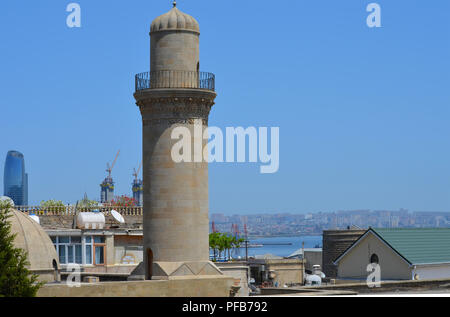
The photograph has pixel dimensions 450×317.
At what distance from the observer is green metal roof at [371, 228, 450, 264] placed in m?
62.1

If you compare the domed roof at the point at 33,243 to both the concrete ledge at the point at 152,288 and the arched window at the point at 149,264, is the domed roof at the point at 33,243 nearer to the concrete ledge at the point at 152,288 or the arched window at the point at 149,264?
the arched window at the point at 149,264

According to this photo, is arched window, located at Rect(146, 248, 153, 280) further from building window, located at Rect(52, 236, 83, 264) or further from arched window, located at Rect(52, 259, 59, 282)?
building window, located at Rect(52, 236, 83, 264)

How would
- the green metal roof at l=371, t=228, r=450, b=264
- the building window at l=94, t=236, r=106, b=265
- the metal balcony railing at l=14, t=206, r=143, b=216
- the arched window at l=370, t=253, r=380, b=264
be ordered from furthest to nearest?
the metal balcony railing at l=14, t=206, r=143, b=216, the building window at l=94, t=236, r=106, b=265, the arched window at l=370, t=253, r=380, b=264, the green metal roof at l=371, t=228, r=450, b=264

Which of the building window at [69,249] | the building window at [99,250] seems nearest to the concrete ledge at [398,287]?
the building window at [99,250]

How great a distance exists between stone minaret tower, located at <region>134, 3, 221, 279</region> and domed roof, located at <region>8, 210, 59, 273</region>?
877cm

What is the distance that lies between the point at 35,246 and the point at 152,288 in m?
12.0

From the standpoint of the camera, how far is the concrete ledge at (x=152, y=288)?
39656 millimetres

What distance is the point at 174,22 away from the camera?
152ft

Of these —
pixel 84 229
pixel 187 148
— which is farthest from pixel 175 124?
pixel 84 229

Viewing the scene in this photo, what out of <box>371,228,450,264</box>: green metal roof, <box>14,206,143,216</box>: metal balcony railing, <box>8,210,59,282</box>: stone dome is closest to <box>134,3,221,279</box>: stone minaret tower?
<box>8,210,59,282</box>: stone dome

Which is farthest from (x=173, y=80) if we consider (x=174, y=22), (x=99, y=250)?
(x=99, y=250)
